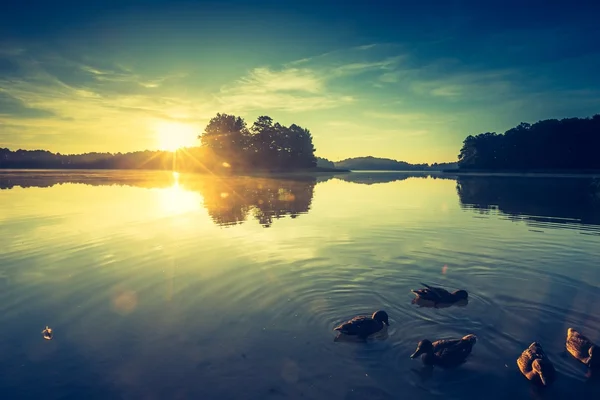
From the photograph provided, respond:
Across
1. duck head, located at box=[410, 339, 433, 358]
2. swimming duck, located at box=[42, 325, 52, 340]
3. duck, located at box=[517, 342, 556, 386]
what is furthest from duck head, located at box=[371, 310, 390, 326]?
swimming duck, located at box=[42, 325, 52, 340]

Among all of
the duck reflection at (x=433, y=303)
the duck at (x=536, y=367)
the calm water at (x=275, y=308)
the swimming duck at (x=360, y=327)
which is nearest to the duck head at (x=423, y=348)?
the calm water at (x=275, y=308)

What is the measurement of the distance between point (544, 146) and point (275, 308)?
5732 inches

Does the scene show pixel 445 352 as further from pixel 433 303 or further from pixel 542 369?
pixel 433 303

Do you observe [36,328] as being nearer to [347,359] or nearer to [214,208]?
[347,359]

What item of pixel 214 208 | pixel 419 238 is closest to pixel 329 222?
pixel 419 238

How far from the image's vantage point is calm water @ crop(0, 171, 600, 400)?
7082 millimetres

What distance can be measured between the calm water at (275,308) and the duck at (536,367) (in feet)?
0.73

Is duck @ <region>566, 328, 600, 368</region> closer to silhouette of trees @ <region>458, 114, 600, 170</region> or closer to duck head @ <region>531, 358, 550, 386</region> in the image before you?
duck head @ <region>531, 358, 550, 386</region>

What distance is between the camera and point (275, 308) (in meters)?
10.6

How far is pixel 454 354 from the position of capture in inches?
304

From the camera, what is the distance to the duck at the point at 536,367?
6970mm

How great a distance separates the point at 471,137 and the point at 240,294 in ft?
587

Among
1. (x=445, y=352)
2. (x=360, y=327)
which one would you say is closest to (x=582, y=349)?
(x=445, y=352)

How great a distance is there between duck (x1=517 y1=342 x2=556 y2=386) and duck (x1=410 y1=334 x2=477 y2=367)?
3.41ft
